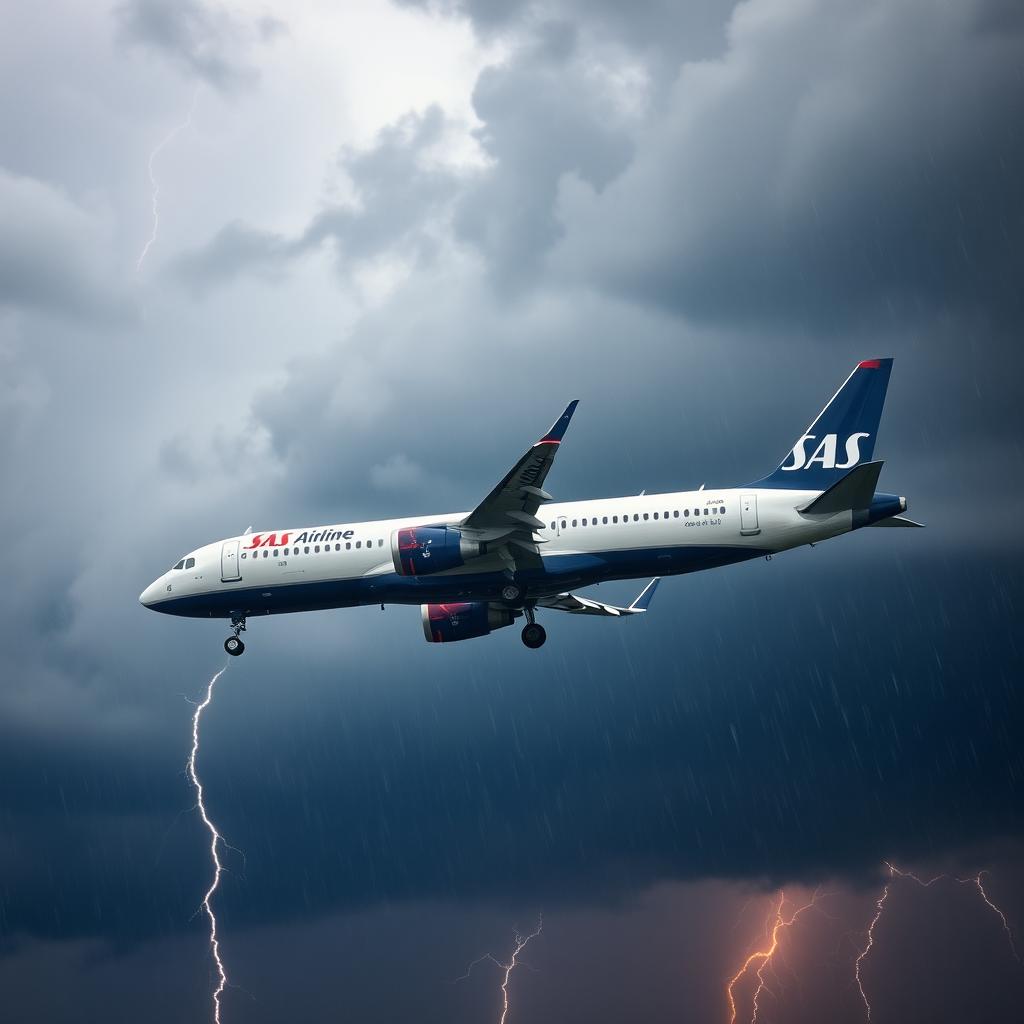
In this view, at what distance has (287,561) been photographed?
174ft

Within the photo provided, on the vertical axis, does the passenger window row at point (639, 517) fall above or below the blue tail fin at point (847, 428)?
below

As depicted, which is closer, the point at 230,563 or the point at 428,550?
the point at 428,550

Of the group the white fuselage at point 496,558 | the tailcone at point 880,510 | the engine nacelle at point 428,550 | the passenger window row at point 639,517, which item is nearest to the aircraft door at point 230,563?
the white fuselage at point 496,558

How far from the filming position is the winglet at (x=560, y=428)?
43844mm

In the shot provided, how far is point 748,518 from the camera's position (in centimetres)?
4816

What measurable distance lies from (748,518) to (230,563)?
2272cm

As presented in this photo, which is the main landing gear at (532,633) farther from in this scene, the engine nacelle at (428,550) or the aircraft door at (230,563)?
the aircraft door at (230,563)

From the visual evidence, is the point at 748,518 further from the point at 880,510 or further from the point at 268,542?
the point at 268,542

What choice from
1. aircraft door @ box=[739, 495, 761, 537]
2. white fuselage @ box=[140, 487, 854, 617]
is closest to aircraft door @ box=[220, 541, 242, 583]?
white fuselage @ box=[140, 487, 854, 617]

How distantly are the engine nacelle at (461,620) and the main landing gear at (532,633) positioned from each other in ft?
7.79

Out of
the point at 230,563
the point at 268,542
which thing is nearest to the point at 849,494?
the point at 268,542

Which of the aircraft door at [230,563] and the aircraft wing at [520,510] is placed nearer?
the aircraft wing at [520,510]

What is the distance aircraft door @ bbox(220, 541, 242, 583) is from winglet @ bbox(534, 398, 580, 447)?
17101 mm

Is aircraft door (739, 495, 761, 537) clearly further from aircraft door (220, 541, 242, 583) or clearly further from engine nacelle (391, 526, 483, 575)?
aircraft door (220, 541, 242, 583)
